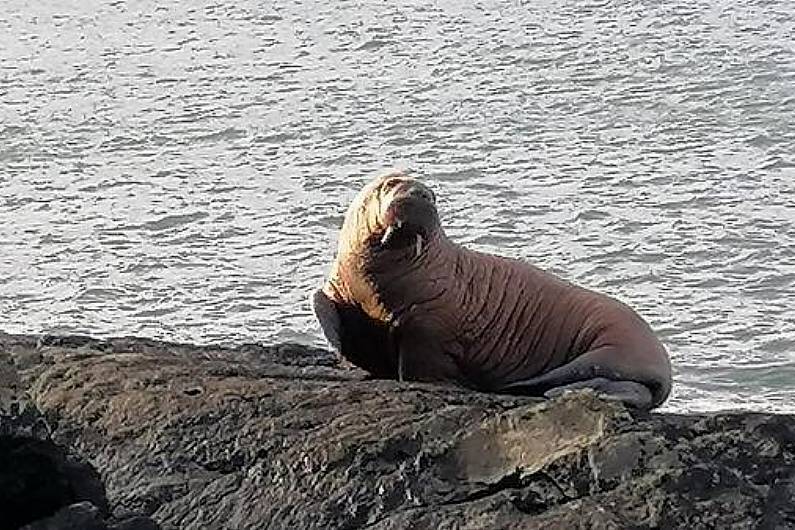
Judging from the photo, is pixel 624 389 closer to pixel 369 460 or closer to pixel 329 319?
pixel 329 319

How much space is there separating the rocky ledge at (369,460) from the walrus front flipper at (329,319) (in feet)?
4.11

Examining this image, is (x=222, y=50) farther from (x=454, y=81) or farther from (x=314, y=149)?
(x=314, y=149)

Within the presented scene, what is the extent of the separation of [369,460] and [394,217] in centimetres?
194

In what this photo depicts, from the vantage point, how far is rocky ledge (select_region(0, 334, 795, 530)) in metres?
3.31

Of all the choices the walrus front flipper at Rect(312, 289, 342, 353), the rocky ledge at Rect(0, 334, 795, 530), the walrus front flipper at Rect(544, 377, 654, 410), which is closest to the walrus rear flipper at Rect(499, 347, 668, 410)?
the walrus front flipper at Rect(544, 377, 654, 410)

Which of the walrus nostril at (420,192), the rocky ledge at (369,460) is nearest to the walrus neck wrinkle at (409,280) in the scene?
the walrus nostril at (420,192)

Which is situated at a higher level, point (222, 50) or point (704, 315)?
point (222, 50)

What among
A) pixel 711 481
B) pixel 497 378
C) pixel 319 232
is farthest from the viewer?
pixel 319 232

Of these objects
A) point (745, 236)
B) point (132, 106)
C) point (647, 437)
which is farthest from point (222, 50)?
point (647, 437)

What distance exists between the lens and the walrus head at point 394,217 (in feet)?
18.0

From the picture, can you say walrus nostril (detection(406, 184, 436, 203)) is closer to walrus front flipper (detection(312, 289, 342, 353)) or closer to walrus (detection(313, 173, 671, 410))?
walrus (detection(313, 173, 671, 410))

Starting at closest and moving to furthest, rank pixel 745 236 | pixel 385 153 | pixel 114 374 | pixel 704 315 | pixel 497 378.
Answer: pixel 114 374, pixel 497 378, pixel 704 315, pixel 745 236, pixel 385 153

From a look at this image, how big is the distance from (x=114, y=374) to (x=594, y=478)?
4.80 ft

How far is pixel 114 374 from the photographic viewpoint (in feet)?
14.4
